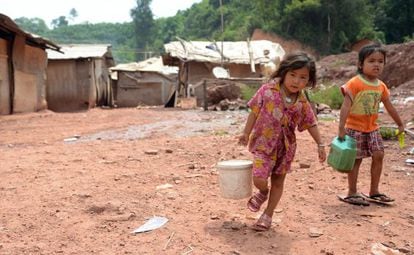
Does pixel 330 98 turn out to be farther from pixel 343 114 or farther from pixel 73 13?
pixel 73 13

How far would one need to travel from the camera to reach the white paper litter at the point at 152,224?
10.4 ft

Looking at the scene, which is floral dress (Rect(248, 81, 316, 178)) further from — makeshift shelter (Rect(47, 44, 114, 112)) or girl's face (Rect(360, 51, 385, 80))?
makeshift shelter (Rect(47, 44, 114, 112))

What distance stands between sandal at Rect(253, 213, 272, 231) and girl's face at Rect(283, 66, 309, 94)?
35.7 inches

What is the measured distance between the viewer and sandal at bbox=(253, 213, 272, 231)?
323 cm

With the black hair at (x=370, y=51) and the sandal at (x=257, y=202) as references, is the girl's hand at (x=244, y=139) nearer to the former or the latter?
the sandal at (x=257, y=202)

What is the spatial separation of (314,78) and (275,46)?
19734 millimetres

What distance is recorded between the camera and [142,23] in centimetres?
6644

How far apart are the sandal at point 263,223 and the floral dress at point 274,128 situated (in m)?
0.32

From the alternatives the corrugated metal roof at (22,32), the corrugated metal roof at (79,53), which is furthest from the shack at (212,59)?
the corrugated metal roof at (22,32)

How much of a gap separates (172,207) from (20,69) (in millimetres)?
11782

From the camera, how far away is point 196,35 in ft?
164

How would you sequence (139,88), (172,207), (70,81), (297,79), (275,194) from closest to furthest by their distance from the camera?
(297,79) < (275,194) < (172,207) < (70,81) < (139,88)

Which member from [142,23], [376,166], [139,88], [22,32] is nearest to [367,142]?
[376,166]

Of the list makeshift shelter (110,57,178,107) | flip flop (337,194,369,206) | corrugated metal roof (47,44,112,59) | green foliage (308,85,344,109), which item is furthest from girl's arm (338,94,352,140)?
makeshift shelter (110,57,178,107)
